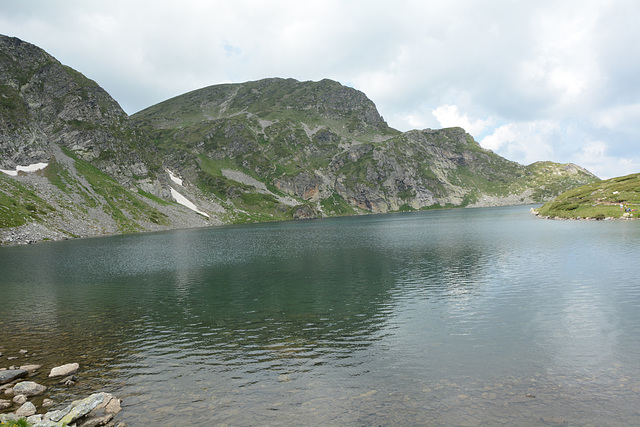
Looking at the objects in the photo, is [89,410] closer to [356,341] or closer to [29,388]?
[29,388]

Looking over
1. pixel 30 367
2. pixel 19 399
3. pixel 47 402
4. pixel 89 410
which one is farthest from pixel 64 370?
pixel 89 410

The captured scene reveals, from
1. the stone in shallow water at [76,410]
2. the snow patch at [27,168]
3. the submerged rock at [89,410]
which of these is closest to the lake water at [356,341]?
the submerged rock at [89,410]

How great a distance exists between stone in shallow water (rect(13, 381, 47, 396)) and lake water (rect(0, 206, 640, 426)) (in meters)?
1.04

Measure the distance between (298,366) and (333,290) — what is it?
21736 mm

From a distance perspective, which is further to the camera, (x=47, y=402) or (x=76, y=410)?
(x=47, y=402)

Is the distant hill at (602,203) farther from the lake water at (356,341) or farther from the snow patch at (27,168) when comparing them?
the snow patch at (27,168)

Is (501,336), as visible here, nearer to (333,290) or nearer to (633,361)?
(633,361)

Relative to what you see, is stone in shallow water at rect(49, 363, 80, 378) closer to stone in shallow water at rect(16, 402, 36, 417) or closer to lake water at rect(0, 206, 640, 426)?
lake water at rect(0, 206, 640, 426)

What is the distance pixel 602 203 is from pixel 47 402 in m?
158

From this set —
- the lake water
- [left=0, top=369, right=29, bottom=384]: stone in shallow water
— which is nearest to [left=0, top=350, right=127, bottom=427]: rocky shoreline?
[left=0, top=369, right=29, bottom=384]: stone in shallow water

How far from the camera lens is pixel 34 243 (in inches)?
4943

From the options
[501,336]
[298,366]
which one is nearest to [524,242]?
[501,336]

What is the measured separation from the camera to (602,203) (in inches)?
4887

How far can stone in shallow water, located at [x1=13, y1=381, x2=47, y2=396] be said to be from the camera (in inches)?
789
